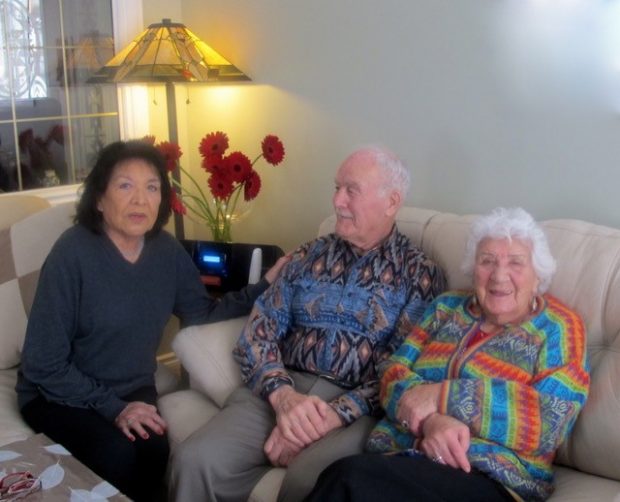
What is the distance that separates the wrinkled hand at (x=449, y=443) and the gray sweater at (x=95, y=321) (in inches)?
33.4

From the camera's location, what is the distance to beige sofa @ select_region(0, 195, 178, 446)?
2.27 m

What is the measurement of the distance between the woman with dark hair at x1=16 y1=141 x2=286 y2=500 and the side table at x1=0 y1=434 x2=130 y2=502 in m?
0.30

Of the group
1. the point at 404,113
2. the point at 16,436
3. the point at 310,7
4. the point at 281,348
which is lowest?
the point at 16,436

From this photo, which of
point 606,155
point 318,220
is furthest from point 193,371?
point 606,155

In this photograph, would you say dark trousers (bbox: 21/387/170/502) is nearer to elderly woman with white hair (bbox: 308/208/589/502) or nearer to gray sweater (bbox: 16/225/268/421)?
gray sweater (bbox: 16/225/268/421)

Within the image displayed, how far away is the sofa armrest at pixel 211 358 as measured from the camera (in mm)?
2061

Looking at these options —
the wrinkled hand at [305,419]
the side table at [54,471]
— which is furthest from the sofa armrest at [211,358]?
the side table at [54,471]

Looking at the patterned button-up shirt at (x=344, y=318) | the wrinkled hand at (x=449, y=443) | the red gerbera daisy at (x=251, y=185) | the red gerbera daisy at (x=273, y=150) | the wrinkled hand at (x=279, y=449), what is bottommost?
the wrinkled hand at (x=279, y=449)

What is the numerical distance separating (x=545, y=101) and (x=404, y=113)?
1.68 ft

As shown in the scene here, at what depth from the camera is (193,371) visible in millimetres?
2092

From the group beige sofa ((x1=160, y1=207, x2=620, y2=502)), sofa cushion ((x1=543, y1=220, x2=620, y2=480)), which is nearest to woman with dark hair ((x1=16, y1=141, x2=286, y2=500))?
beige sofa ((x1=160, y1=207, x2=620, y2=502))

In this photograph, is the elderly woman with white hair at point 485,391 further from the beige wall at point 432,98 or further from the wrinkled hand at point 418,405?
the beige wall at point 432,98

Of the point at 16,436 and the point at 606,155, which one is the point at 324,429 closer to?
the point at 16,436

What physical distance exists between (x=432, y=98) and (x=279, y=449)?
1.22 meters
